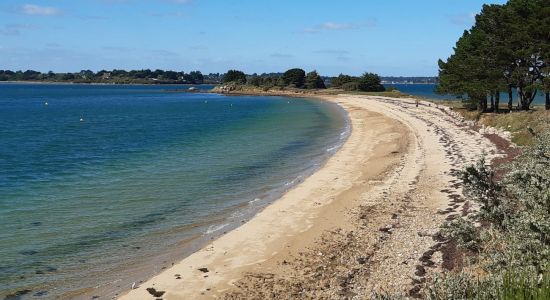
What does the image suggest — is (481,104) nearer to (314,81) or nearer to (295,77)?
(314,81)

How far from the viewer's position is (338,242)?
15555 mm

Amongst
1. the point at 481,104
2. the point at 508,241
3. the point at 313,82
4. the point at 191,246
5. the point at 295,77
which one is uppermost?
the point at 295,77

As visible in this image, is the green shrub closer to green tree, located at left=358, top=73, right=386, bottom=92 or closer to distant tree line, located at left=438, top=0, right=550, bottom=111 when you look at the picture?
distant tree line, located at left=438, top=0, right=550, bottom=111

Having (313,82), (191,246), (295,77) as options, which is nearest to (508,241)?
(191,246)

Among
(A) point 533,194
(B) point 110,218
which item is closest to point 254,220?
(B) point 110,218

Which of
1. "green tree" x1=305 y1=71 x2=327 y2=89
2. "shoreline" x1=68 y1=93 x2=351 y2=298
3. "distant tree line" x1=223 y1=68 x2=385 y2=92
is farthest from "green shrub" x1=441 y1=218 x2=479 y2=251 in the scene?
"green tree" x1=305 y1=71 x2=327 y2=89

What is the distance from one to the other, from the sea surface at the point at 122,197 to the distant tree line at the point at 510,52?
1246 centimetres

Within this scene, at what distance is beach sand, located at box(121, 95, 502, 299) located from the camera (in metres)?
12.3

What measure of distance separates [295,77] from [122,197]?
149409mm

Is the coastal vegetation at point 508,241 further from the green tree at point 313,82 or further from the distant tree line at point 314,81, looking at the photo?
the green tree at point 313,82

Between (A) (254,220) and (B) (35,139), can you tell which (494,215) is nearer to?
(A) (254,220)

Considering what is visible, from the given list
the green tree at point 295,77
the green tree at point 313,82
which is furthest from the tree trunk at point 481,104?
the green tree at point 295,77

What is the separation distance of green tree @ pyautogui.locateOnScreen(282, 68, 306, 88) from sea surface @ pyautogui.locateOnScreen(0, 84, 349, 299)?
122 metres

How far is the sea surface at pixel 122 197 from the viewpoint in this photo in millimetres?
14406
